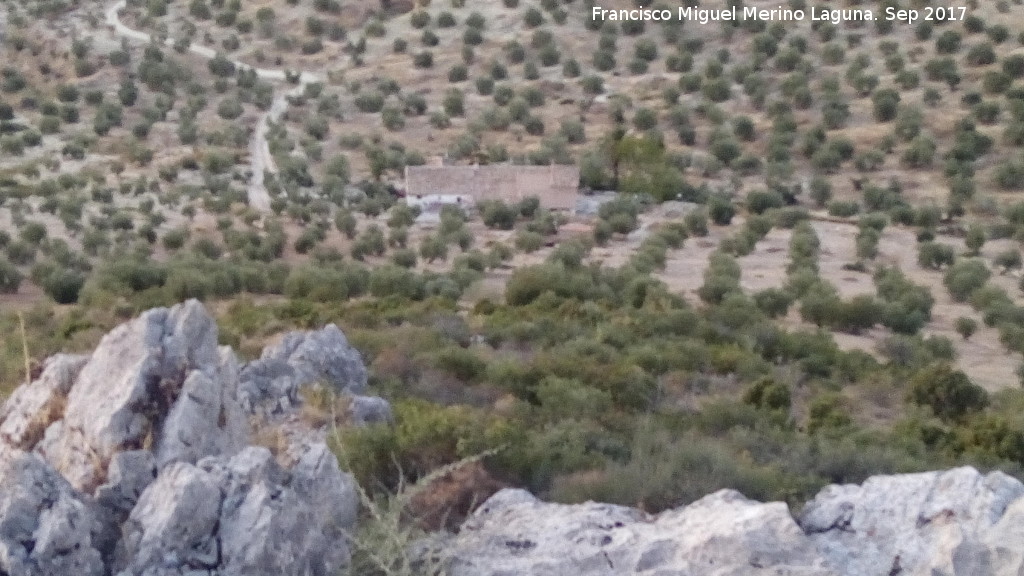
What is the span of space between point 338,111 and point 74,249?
1802 cm

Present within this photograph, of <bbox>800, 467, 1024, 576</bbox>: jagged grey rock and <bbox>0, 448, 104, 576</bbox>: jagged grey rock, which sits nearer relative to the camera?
<bbox>0, 448, 104, 576</bbox>: jagged grey rock

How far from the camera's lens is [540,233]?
35406mm

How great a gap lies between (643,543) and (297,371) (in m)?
5.37

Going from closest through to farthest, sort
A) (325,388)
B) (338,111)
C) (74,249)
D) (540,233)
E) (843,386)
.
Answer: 1. (325,388)
2. (843,386)
3. (74,249)
4. (540,233)
5. (338,111)

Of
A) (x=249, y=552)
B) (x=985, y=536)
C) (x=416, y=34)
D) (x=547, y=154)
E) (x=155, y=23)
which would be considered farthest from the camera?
(x=155, y=23)

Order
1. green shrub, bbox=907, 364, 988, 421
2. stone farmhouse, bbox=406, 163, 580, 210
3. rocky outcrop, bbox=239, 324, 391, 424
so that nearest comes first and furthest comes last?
1. rocky outcrop, bbox=239, 324, 391, 424
2. green shrub, bbox=907, 364, 988, 421
3. stone farmhouse, bbox=406, 163, 580, 210

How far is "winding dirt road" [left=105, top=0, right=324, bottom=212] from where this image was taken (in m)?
41.5

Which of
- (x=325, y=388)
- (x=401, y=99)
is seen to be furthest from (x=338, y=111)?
(x=325, y=388)

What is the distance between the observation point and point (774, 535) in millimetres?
6273

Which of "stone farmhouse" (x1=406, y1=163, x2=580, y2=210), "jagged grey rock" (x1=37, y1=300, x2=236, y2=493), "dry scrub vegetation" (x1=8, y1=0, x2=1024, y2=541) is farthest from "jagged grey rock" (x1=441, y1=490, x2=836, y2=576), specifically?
"stone farmhouse" (x1=406, y1=163, x2=580, y2=210)

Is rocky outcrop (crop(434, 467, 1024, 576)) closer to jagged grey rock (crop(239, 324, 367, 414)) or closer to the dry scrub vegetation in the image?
the dry scrub vegetation

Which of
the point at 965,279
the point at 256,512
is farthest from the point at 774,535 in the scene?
the point at 965,279

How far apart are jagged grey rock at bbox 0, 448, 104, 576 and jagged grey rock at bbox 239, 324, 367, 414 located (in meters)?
3.80

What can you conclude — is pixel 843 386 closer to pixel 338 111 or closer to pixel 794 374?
pixel 794 374
